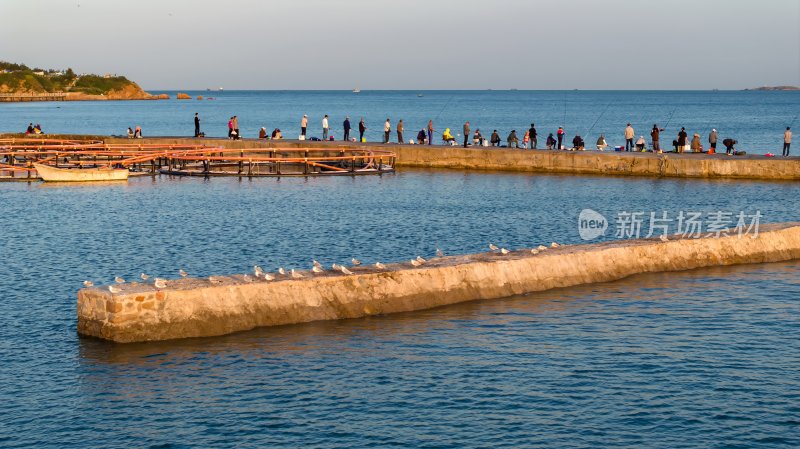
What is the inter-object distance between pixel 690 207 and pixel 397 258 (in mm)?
18350

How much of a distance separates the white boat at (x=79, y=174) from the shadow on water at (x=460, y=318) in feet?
114

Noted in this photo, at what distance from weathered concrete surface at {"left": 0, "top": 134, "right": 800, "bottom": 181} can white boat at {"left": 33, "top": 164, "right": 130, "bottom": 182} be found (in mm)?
12071

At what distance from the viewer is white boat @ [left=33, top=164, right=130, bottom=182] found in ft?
179

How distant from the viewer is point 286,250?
33781 mm

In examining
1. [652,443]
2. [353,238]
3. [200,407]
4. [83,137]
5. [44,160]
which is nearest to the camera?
[652,443]

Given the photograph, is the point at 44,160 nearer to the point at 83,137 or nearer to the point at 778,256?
the point at 83,137

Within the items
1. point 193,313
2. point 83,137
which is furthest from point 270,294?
point 83,137

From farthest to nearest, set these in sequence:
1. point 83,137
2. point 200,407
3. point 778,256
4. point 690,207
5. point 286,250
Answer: point 83,137, point 690,207, point 286,250, point 778,256, point 200,407

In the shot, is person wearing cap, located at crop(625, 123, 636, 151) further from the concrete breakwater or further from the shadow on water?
the shadow on water

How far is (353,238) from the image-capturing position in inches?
1436

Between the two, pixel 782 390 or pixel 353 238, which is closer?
pixel 782 390

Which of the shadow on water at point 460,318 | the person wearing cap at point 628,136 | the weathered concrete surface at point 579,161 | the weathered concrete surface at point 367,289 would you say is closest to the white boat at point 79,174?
the weathered concrete surface at point 579,161

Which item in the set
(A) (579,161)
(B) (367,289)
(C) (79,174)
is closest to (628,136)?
(A) (579,161)

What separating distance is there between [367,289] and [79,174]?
116ft
